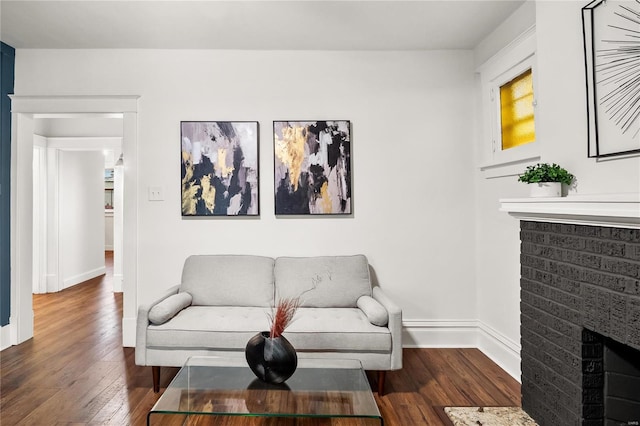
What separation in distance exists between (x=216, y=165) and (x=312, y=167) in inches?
32.4

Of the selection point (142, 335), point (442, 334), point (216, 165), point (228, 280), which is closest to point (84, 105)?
point (216, 165)

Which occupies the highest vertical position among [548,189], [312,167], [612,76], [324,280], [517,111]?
[517,111]

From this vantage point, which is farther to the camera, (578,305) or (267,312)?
(267,312)

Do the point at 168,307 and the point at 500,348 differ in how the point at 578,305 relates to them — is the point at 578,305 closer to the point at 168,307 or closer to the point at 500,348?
the point at 500,348

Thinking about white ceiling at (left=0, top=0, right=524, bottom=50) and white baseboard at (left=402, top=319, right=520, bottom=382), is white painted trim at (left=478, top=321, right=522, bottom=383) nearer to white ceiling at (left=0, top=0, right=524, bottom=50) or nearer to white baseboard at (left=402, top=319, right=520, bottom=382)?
white baseboard at (left=402, top=319, right=520, bottom=382)

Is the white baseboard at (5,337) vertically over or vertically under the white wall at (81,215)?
under

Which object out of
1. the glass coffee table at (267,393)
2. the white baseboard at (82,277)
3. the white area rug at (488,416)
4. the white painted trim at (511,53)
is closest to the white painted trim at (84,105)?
the glass coffee table at (267,393)

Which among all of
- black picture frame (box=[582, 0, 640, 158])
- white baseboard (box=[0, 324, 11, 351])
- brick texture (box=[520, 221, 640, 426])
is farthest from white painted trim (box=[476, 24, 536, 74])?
white baseboard (box=[0, 324, 11, 351])

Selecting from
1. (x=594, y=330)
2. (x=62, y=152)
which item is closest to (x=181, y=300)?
(x=594, y=330)

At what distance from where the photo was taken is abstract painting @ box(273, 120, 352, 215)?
3.34 m

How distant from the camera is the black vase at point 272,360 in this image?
1.91 meters

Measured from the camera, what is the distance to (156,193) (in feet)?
11.0

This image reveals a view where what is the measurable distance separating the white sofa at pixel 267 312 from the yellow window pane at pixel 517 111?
1475mm

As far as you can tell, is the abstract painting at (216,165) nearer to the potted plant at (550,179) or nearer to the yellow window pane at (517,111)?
the yellow window pane at (517,111)
